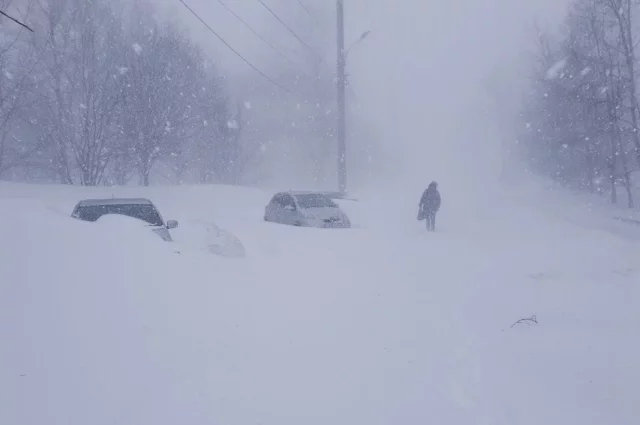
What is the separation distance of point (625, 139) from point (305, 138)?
23950 mm

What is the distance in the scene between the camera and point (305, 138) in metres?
42.4

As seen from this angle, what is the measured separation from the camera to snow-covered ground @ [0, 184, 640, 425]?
12.1 feet

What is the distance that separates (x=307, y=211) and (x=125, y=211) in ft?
18.5

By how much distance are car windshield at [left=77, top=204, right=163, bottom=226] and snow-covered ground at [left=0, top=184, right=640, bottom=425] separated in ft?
5.14

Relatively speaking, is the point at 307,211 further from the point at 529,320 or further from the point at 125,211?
the point at 529,320

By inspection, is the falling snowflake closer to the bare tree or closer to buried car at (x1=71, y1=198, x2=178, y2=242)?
the bare tree

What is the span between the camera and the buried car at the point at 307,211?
13766mm

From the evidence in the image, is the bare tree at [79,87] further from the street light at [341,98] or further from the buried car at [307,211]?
the buried car at [307,211]

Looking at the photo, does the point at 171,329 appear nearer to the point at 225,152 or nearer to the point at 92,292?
the point at 92,292

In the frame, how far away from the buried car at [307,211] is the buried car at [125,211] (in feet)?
16.0

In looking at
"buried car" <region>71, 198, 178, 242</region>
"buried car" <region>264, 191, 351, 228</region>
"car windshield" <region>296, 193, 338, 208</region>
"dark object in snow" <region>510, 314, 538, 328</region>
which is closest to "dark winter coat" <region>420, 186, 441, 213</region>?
"buried car" <region>264, 191, 351, 228</region>

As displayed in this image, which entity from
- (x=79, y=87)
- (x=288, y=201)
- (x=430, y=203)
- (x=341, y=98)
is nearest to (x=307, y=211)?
(x=288, y=201)

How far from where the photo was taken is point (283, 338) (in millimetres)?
5492

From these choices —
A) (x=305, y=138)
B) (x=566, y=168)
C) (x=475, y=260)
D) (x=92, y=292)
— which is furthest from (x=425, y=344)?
(x=305, y=138)
